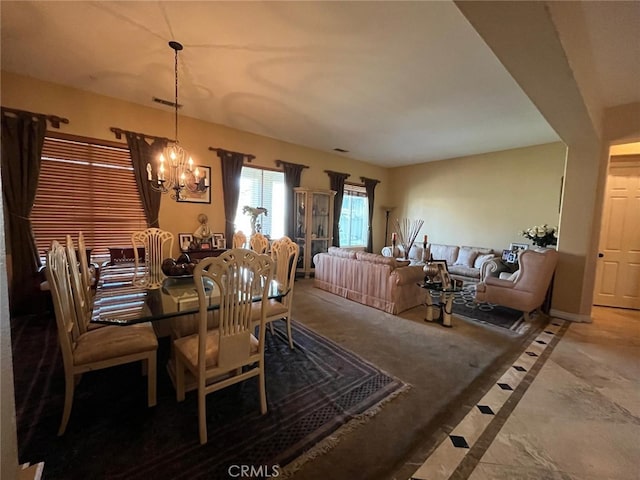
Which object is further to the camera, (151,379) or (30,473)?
(151,379)

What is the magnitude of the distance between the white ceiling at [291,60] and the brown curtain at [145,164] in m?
0.52

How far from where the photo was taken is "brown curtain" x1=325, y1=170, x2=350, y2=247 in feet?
21.5

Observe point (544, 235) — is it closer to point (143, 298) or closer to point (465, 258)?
point (465, 258)

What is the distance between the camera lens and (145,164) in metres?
4.09

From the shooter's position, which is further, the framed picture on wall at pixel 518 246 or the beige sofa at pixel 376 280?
the framed picture on wall at pixel 518 246

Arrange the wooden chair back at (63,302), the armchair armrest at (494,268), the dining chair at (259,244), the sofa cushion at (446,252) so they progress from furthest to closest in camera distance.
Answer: the sofa cushion at (446,252), the armchair armrest at (494,268), the dining chair at (259,244), the wooden chair back at (63,302)

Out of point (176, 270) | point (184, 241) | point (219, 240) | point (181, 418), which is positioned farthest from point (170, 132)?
point (181, 418)

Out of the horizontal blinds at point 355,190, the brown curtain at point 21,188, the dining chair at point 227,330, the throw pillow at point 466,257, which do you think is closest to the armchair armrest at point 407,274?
the dining chair at point 227,330

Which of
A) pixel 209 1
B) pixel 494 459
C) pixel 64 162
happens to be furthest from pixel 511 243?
pixel 64 162

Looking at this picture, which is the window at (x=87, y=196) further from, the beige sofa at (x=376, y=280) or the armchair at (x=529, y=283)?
the armchair at (x=529, y=283)

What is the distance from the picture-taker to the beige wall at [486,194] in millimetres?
5238

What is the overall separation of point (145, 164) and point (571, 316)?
629 cm
